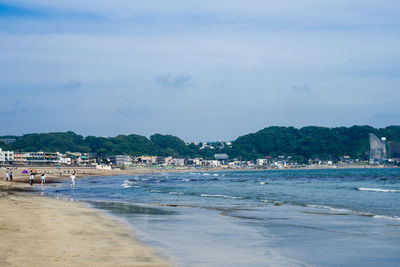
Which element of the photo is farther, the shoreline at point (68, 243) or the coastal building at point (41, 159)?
the coastal building at point (41, 159)

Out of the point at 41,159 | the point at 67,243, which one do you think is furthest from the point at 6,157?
the point at 67,243

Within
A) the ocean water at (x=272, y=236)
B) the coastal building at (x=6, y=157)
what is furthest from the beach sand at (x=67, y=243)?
the coastal building at (x=6, y=157)

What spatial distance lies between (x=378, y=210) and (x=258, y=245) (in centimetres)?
1289

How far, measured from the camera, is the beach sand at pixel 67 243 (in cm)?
1005

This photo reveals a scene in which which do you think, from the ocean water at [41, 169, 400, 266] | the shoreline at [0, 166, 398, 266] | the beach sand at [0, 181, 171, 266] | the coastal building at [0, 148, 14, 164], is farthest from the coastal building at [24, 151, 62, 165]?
the beach sand at [0, 181, 171, 266]

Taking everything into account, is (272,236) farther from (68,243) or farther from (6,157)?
(6,157)

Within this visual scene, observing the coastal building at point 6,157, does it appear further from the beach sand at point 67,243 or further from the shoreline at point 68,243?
the beach sand at point 67,243

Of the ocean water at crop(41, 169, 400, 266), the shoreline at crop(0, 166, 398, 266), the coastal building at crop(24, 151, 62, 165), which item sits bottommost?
the ocean water at crop(41, 169, 400, 266)

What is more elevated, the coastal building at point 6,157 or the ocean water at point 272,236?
the coastal building at point 6,157

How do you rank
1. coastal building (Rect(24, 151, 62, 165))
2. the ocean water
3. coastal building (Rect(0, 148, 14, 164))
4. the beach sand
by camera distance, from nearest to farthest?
the beach sand → the ocean water → coastal building (Rect(0, 148, 14, 164)) → coastal building (Rect(24, 151, 62, 165))

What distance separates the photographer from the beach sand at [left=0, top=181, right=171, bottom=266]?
1005cm

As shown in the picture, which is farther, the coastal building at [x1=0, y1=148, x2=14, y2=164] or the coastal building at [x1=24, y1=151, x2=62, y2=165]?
the coastal building at [x1=24, y1=151, x2=62, y2=165]

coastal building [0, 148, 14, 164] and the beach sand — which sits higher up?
coastal building [0, 148, 14, 164]

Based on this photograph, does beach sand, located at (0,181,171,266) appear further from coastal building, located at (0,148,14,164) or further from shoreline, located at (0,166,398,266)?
coastal building, located at (0,148,14,164)
